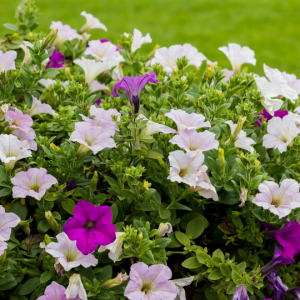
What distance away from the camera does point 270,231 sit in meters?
1.48

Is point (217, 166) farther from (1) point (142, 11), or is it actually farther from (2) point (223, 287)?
(1) point (142, 11)

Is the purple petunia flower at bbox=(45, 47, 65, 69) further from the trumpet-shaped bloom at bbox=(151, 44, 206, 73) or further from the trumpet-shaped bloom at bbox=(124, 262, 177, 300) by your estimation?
the trumpet-shaped bloom at bbox=(124, 262, 177, 300)

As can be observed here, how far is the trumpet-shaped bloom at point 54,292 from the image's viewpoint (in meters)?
1.21

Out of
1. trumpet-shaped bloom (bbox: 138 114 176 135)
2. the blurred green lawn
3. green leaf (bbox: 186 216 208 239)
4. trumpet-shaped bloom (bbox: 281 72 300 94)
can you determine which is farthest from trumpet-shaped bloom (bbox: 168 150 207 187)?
the blurred green lawn

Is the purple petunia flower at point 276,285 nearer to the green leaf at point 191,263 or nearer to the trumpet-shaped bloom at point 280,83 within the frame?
the green leaf at point 191,263

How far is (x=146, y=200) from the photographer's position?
1453 millimetres

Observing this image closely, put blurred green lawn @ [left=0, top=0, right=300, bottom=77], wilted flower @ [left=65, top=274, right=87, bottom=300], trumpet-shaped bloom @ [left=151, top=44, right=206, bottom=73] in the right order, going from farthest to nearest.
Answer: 1. blurred green lawn @ [left=0, top=0, right=300, bottom=77]
2. trumpet-shaped bloom @ [left=151, top=44, right=206, bottom=73]
3. wilted flower @ [left=65, top=274, right=87, bottom=300]

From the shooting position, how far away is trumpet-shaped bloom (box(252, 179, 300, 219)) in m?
1.33

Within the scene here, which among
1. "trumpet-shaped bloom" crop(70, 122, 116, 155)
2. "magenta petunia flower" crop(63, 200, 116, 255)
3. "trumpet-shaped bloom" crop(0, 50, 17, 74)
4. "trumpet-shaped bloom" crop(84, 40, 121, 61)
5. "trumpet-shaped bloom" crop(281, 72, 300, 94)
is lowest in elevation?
"magenta petunia flower" crop(63, 200, 116, 255)

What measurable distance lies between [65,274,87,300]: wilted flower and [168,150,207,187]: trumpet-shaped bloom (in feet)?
1.47

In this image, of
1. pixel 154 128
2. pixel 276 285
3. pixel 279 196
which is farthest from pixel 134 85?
pixel 276 285

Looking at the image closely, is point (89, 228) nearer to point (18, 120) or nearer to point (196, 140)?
point (196, 140)

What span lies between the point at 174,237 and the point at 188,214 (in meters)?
0.11

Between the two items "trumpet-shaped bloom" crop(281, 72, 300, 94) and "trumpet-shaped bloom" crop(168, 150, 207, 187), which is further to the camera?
"trumpet-shaped bloom" crop(281, 72, 300, 94)
